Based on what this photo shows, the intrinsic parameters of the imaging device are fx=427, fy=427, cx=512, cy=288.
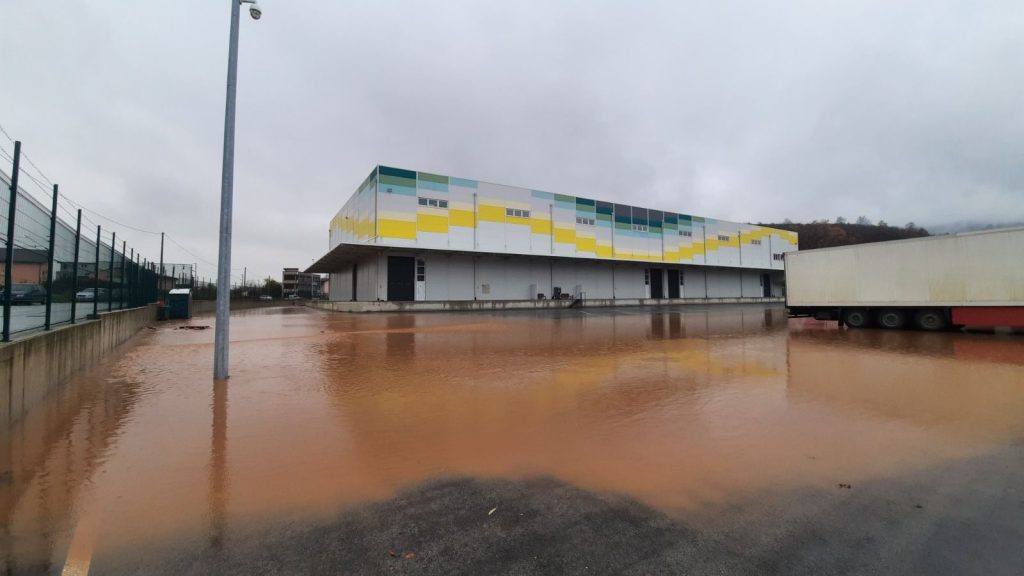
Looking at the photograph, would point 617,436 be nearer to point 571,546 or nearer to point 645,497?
point 645,497

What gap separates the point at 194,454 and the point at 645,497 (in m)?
4.16

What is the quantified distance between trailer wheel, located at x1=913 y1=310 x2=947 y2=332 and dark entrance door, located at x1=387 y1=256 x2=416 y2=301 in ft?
88.1

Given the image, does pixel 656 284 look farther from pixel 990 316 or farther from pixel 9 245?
pixel 9 245

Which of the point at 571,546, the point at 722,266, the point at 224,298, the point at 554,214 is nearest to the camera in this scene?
the point at 571,546

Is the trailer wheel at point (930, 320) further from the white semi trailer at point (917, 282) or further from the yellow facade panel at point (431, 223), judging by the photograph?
the yellow facade panel at point (431, 223)

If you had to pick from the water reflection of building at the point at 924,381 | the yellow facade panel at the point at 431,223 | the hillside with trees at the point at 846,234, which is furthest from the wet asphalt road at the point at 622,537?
the hillside with trees at the point at 846,234

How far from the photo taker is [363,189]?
32.2m

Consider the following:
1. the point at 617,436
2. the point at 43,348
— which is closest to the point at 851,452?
the point at 617,436

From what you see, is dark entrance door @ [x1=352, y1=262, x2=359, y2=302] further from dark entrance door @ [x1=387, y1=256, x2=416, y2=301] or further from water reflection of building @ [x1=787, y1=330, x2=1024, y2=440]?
water reflection of building @ [x1=787, y1=330, x2=1024, y2=440]

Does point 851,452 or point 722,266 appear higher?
point 722,266

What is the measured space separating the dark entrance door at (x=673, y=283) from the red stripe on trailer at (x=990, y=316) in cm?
3164

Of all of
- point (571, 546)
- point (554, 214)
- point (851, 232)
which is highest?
point (851, 232)

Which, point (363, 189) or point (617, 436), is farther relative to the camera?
point (363, 189)

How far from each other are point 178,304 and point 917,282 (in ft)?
108
